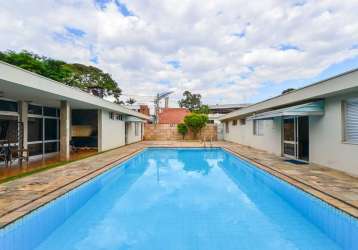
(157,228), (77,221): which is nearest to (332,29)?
(157,228)

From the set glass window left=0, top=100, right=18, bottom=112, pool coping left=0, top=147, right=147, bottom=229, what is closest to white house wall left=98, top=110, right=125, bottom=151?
glass window left=0, top=100, right=18, bottom=112

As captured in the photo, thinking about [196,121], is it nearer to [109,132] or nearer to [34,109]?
[109,132]

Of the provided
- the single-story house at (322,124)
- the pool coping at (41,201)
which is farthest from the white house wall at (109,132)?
the single-story house at (322,124)

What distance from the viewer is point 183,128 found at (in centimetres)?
3042

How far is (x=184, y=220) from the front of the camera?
5445 millimetres

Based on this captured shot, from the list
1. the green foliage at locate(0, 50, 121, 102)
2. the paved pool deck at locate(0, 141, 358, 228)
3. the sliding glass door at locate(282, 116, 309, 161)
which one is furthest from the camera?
the green foliage at locate(0, 50, 121, 102)

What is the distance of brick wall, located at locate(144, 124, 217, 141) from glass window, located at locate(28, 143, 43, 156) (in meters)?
18.4

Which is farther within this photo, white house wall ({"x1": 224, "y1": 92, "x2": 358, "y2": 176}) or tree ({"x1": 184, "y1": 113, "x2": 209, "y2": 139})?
tree ({"x1": 184, "y1": 113, "x2": 209, "y2": 139})

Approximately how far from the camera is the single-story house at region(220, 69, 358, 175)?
8.21 meters

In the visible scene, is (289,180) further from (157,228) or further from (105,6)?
(105,6)

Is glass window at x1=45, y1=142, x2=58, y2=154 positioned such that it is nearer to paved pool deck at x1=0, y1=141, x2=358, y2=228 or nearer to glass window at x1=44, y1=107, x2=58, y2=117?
glass window at x1=44, y1=107, x2=58, y2=117

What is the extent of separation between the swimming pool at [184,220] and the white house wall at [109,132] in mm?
8158

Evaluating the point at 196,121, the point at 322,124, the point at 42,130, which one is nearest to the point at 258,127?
the point at 322,124

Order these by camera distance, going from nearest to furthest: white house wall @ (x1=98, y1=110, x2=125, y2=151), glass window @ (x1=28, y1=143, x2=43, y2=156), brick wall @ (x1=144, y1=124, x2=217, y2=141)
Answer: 1. glass window @ (x1=28, y1=143, x2=43, y2=156)
2. white house wall @ (x1=98, y1=110, x2=125, y2=151)
3. brick wall @ (x1=144, y1=124, x2=217, y2=141)
